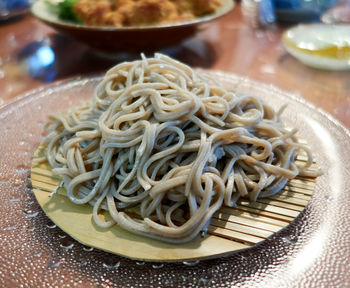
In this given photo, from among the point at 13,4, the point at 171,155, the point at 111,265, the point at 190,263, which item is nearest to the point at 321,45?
the point at 171,155

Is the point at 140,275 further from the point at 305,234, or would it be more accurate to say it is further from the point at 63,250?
the point at 305,234

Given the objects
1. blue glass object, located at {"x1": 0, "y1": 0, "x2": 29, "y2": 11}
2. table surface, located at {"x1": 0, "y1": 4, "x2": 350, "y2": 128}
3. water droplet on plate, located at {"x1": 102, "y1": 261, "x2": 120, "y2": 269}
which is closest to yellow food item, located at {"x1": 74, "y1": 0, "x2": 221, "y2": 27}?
table surface, located at {"x1": 0, "y1": 4, "x2": 350, "y2": 128}

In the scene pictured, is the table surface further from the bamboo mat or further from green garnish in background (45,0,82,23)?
the bamboo mat

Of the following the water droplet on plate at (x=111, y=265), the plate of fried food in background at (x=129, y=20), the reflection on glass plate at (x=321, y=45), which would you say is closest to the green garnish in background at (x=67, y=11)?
the plate of fried food in background at (x=129, y=20)

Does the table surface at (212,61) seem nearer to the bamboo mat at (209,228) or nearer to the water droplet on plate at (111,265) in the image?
the bamboo mat at (209,228)

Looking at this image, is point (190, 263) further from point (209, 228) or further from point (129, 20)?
point (129, 20)

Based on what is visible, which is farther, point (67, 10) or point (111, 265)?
point (67, 10)
